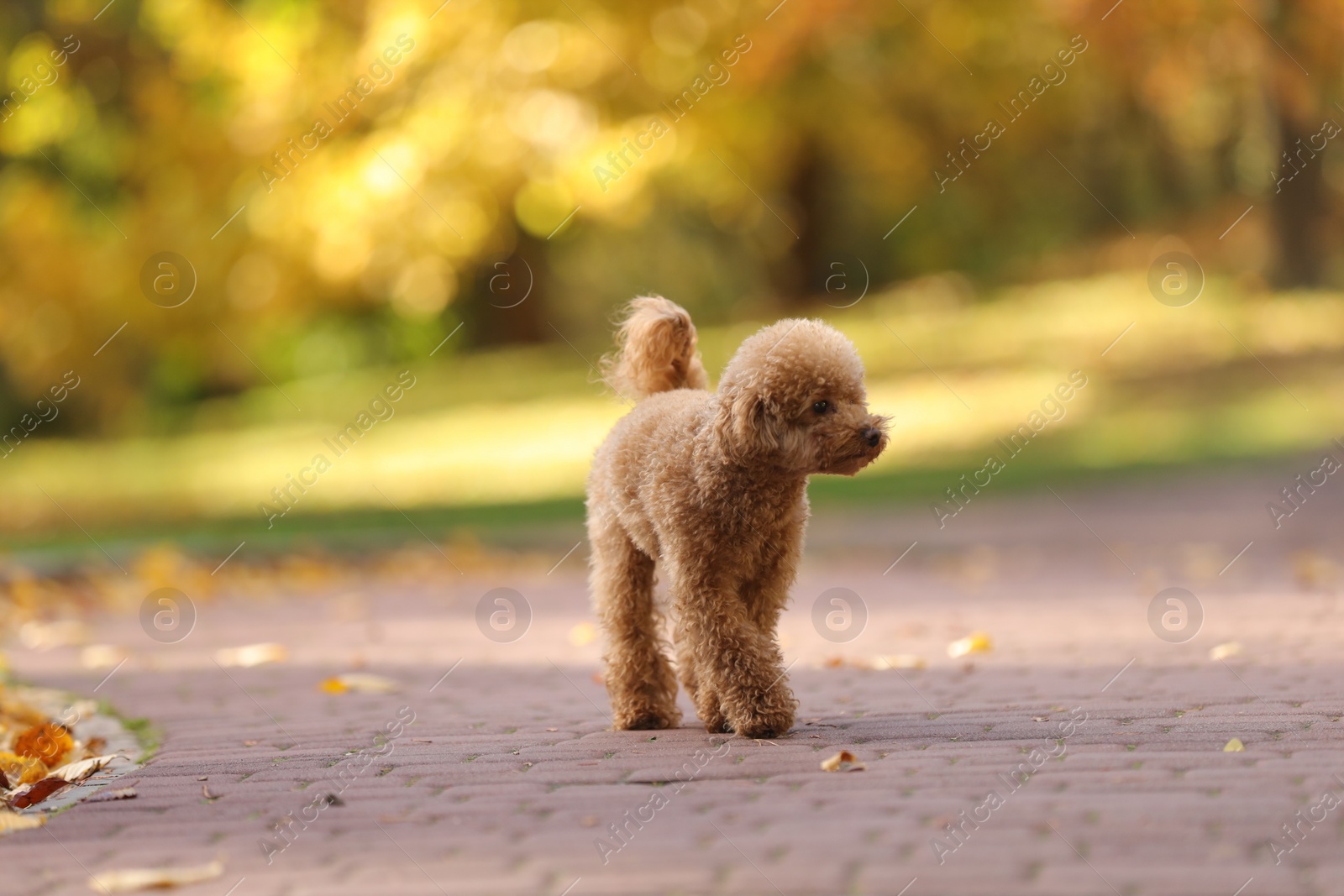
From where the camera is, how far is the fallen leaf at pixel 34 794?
4.67m

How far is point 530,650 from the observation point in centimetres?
817

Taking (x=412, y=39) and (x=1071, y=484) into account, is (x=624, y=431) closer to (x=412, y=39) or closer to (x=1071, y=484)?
(x=1071, y=484)

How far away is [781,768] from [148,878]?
6.28 ft

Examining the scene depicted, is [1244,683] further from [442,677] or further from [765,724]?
[442,677]

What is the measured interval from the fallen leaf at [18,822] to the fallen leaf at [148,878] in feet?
2.26

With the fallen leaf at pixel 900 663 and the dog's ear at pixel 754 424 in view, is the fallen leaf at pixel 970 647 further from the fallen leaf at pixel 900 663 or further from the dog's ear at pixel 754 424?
the dog's ear at pixel 754 424

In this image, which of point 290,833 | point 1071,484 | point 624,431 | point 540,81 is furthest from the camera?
point 540,81

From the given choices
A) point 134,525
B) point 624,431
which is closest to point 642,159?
point 134,525

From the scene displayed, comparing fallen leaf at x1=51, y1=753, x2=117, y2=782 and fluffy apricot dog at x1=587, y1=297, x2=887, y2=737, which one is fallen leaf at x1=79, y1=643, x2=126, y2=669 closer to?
fallen leaf at x1=51, y1=753, x2=117, y2=782

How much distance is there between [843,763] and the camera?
15.0 ft

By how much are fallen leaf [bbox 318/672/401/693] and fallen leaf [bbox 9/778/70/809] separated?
197cm

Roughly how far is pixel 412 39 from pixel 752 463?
11878 mm

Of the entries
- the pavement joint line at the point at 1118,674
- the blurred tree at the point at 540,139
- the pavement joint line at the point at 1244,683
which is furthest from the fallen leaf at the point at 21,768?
the blurred tree at the point at 540,139

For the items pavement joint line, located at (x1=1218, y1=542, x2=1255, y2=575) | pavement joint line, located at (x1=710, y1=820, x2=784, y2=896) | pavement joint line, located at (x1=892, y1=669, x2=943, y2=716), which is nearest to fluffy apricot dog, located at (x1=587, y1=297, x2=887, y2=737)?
pavement joint line, located at (x1=892, y1=669, x2=943, y2=716)
